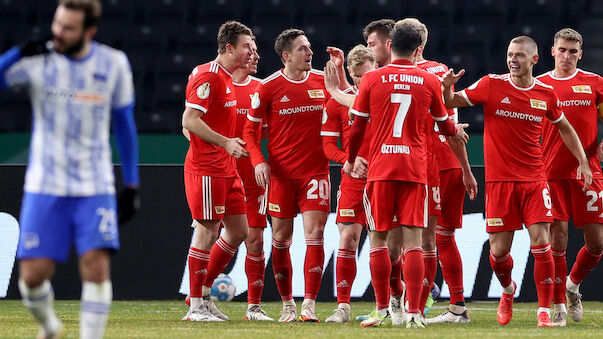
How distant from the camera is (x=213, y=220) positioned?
7.77m

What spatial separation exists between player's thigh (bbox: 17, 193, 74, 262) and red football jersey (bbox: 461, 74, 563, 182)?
4011 millimetres

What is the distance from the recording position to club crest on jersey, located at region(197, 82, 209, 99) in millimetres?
7543

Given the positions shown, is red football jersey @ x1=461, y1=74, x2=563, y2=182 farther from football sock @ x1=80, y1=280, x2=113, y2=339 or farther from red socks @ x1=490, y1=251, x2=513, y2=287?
football sock @ x1=80, y1=280, x2=113, y2=339

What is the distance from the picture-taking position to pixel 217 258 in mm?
8141

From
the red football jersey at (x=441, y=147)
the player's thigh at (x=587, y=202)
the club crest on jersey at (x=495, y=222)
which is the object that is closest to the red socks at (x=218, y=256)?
the red football jersey at (x=441, y=147)

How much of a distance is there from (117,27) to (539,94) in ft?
30.4

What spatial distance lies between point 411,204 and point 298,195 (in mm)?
1450

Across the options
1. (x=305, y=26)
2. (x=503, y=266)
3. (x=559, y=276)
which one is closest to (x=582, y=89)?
(x=559, y=276)

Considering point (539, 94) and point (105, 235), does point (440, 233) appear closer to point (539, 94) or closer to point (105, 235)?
point (539, 94)

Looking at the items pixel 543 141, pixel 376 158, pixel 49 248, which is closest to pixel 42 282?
pixel 49 248

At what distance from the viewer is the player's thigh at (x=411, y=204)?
673 cm

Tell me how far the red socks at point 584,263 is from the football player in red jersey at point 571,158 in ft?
0.15

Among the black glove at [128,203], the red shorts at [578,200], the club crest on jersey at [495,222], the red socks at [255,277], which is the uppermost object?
the black glove at [128,203]

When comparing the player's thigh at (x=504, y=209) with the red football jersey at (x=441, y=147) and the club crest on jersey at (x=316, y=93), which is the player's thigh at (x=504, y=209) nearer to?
the red football jersey at (x=441, y=147)
